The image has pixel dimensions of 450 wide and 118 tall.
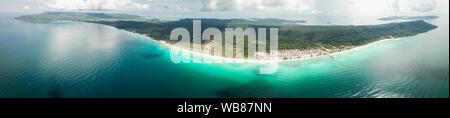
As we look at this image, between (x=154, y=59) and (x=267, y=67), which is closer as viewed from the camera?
(x=267, y=67)

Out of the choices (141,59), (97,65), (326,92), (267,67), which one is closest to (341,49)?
(267,67)

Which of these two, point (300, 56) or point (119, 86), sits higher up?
point (300, 56)
